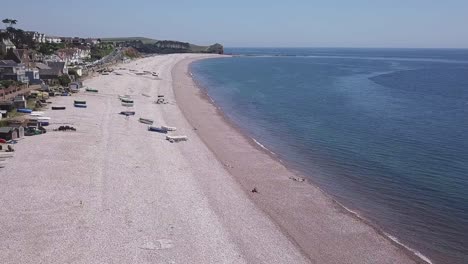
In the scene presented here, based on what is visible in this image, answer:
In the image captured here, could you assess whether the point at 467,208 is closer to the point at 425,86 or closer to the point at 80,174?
the point at 80,174

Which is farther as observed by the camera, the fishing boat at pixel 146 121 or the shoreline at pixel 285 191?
the fishing boat at pixel 146 121

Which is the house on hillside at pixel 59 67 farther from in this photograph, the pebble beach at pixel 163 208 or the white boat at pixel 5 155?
the white boat at pixel 5 155

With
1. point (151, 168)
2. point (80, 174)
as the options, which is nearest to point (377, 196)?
point (151, 168)

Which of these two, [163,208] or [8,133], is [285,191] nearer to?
[163,208]

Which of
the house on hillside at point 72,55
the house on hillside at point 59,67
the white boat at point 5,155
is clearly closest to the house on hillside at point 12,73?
the house on hillside at point 59,67

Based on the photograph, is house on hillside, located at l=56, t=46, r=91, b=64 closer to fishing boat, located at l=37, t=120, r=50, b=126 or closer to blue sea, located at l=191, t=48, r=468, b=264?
blue sea, located at l=191, t=48, r=468, b=264

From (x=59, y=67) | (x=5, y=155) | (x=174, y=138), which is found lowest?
(x=174, y=138)

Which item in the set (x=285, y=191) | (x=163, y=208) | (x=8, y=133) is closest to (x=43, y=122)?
(x=8, y=133)

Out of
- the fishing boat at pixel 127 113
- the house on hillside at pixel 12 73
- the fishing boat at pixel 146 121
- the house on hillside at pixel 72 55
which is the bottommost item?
the fishing boat at pixel 146 121
